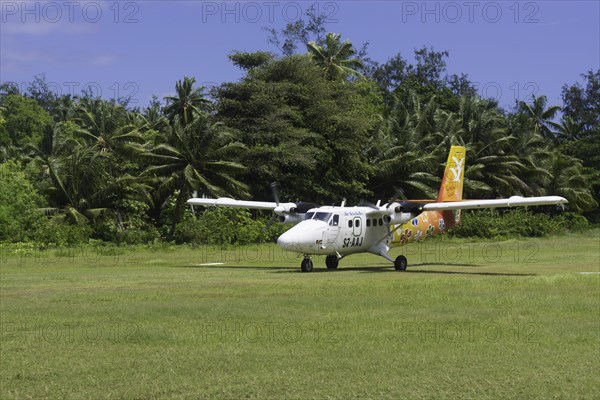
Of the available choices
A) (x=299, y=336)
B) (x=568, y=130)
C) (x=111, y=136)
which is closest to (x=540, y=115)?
(x=568, y=130)

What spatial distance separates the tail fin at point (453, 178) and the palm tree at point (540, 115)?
164 feet

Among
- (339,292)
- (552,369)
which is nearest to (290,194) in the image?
(339,292)

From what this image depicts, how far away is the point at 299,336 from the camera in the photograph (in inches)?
479

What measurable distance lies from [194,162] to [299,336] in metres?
33.8

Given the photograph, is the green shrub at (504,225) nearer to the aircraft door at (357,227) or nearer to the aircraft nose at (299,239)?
the aircraft door at (357,227)

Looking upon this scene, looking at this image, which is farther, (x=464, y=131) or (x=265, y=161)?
(x=464, y=131)

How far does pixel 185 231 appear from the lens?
4178cm

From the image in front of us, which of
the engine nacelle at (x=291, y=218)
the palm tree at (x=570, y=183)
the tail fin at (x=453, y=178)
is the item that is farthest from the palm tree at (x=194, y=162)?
the palm tree at (x=570, y=183)

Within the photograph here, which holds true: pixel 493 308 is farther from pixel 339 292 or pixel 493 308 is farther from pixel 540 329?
pixel 339 292

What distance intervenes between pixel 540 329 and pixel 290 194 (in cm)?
3723

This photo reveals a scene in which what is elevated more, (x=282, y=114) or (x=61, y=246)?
(x=282, y=114)

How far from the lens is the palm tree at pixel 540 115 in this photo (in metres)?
79.5

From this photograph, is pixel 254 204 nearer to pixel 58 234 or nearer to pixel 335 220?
pixel 335 220

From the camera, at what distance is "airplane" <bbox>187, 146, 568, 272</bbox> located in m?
25.7
